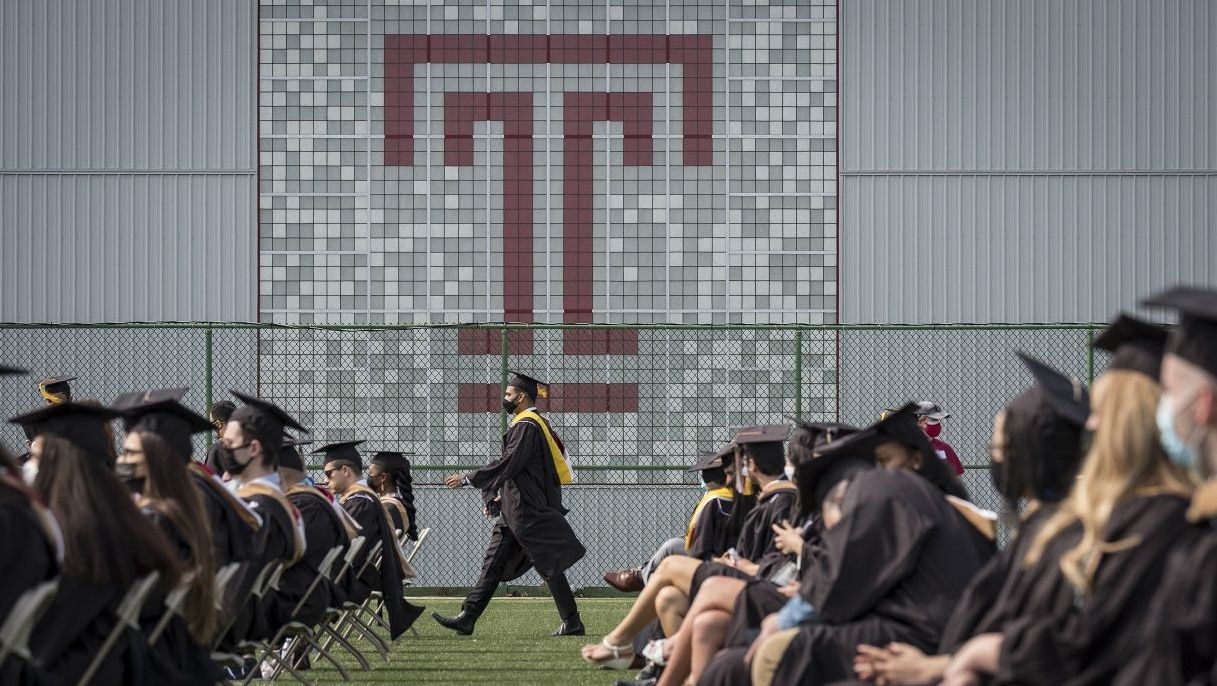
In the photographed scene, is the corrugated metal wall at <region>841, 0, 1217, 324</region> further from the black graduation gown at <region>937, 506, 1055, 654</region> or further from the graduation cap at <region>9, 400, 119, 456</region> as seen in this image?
the black graduation gown at <region>937, 506, 1055, 654</region>

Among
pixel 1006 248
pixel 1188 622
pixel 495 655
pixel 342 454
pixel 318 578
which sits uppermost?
pixel 1006 248

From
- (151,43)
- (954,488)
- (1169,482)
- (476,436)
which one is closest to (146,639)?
(954,488)

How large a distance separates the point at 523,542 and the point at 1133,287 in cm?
725

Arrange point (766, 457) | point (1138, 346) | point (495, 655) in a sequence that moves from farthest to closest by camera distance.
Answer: point (495, 655), point (766, 457), point (1138, 346)

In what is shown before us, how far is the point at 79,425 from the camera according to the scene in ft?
19.3

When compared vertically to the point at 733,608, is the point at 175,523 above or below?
above

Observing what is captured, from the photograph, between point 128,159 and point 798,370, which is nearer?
point 798,370

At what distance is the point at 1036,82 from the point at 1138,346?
545 inches

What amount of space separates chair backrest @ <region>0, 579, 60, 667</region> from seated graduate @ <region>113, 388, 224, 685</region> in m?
1.10

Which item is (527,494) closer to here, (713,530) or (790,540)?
(713,530)

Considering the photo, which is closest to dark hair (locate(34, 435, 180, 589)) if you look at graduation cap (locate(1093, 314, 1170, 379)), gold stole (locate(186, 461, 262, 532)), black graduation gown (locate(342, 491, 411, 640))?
gold stole (locate(186, 461, 262, 532))

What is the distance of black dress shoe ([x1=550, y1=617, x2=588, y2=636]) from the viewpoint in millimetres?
12469

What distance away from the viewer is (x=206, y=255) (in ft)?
57.3

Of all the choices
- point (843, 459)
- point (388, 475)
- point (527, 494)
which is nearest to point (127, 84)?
point (388, 475)
